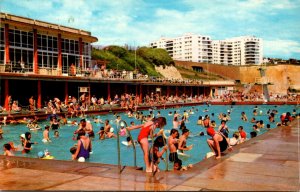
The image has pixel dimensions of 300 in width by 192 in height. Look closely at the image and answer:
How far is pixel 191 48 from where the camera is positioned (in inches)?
5994

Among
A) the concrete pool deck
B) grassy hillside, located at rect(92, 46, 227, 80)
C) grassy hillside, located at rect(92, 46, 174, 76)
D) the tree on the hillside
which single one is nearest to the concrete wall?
grassy hillside, located at rect(92, 46, 227, 80)

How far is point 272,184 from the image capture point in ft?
21.6

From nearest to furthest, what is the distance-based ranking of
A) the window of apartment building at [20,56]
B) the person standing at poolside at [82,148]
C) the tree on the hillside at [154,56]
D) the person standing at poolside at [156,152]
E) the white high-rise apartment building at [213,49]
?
1. the person standing at poolside at [156,152]
2. the person standing at poolside at [82,148]
3. the window of apartment building at [20,56]
4. the tree on the hillside at [154,56]
5. the white high-rise apartment building at [213,49]

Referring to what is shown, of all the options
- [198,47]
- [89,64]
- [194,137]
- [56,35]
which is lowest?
[194,137]

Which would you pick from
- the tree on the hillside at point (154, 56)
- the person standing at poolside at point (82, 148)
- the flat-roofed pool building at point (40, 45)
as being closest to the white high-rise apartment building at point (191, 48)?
the tree on the hillside at point (154, 56)

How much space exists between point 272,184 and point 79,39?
35791 millimetres

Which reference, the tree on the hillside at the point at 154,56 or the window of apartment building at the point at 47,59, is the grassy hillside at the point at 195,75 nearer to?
the tree on the hillside at the point at 154,56

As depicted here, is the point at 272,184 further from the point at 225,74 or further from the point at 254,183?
the point at 225,74

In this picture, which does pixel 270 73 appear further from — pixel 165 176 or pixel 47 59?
pixel 165 176

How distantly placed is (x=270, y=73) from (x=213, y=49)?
64.5 metres

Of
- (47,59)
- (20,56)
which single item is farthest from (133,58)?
(20,56)

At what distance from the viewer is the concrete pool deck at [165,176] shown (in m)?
6.47

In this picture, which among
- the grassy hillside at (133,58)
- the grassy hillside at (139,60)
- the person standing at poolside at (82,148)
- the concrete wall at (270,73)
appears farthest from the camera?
the concrete wall at (270,73)

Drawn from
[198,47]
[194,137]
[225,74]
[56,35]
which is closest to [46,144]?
[194,137]
